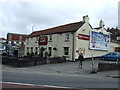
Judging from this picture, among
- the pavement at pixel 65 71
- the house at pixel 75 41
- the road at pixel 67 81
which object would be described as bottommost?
the pavement at pixel 65 71

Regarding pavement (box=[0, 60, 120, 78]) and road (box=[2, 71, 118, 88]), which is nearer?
road (box=[2, 71, 118, 88])

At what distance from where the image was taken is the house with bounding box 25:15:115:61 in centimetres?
2842

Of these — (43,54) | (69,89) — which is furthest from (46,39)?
(69,89)

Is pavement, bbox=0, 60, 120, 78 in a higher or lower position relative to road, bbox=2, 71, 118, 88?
lower

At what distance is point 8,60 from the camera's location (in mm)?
24000

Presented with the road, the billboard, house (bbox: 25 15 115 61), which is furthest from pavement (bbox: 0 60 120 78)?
the billboard

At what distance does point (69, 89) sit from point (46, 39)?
26.9 m

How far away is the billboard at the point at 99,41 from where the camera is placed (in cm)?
3132

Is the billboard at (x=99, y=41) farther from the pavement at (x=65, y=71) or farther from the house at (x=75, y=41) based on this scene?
the pavement at (x=65, y=71)

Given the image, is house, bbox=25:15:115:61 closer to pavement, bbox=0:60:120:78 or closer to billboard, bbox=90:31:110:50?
billboard, bbox=90:31:110:50

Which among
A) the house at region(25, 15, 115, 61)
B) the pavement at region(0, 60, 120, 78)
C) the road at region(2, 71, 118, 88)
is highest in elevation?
the house at region(25, 15, 115, 61)

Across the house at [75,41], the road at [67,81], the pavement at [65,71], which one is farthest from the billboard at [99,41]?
the road at [67,81]

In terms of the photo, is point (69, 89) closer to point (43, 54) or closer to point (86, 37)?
point (86, 37)

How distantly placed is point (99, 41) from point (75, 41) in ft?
22.8
